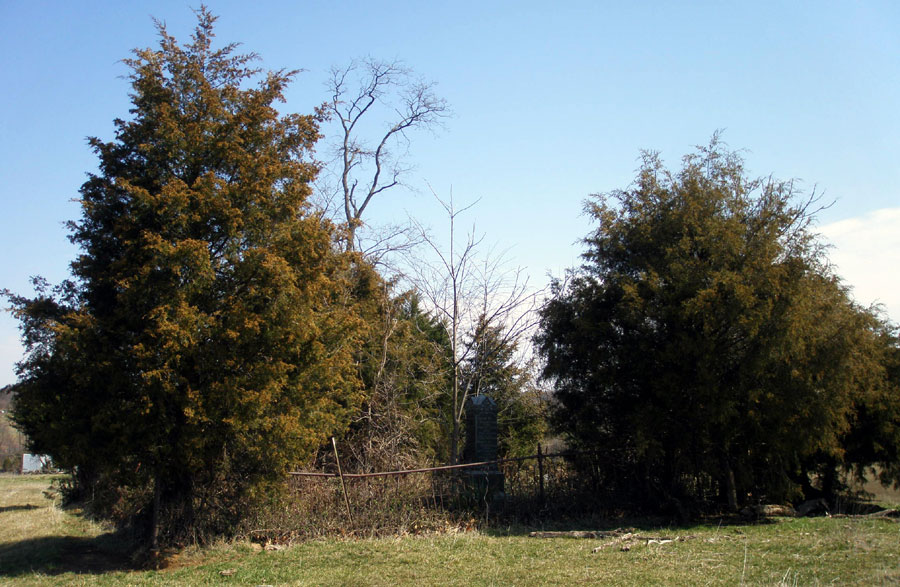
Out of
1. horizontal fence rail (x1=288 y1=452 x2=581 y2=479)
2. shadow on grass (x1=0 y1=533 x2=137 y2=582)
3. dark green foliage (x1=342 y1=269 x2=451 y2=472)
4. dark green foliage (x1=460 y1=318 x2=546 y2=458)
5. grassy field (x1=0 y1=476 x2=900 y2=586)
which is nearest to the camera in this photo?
grassy field (x1=0 y1=476 x2=900 y2=586)

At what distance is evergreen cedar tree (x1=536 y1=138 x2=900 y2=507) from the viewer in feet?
36.8

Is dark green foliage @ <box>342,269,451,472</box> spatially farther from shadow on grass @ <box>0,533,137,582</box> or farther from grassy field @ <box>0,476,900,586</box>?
shadow on grass @ <box>0,533,137,582</box>

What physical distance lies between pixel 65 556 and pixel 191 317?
4965 mm

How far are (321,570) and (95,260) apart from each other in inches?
229

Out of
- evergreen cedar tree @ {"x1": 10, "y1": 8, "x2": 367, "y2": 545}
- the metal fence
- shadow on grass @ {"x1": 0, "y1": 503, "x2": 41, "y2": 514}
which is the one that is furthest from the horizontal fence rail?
shadow on grass @ {"x1": 0, "y1": 503, "x2": 41, "y2": 514}

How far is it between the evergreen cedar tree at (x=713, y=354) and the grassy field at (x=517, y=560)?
1.66 metres

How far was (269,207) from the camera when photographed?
10.1 metres

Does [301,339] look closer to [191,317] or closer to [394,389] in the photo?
[191,317]

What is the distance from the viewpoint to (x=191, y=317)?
878 cm

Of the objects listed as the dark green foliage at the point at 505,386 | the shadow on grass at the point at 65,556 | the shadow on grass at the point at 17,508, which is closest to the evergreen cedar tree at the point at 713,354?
the dark green foliage at the point at 505,386

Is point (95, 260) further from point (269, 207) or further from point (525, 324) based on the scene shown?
point (525, 324)

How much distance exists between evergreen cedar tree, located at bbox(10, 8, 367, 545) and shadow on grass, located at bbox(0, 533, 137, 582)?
0.69 m

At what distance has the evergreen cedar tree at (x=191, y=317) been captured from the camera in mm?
9016

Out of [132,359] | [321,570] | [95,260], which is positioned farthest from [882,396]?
[95,260]
